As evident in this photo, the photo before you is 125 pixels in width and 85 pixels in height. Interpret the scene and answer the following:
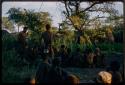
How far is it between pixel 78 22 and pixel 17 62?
0.97 m

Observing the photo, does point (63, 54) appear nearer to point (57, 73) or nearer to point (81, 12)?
point (57, 73)

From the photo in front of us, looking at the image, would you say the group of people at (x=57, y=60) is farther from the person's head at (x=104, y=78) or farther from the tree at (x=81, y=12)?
the tree at (x=81, y=12)

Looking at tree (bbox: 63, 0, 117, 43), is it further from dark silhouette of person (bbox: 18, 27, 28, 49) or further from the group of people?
dark silhouette of person (bbox: 18, 27, 28, 49)

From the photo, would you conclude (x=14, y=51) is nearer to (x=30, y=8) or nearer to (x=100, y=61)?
(x=30, y=8)

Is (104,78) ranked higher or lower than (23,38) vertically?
lower

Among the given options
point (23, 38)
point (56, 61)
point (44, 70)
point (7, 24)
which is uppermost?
point (7, 24)

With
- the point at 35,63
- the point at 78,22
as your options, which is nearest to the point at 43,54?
the point at 35,63

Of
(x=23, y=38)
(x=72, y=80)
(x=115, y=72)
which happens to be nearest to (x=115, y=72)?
(x=115, y=72)

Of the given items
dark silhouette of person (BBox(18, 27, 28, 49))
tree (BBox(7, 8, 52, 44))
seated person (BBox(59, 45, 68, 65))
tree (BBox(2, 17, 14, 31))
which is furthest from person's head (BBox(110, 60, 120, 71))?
tree (BBox(2, 17, 14, 31))

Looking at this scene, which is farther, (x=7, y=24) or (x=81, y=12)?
(x=81, y=12)

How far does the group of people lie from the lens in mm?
7445

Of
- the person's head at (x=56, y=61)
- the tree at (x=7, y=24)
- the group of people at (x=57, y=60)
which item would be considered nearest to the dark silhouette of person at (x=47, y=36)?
the group of people at (x=57, y=60)

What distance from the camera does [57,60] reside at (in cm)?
744

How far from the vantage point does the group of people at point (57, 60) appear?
7.45 m
